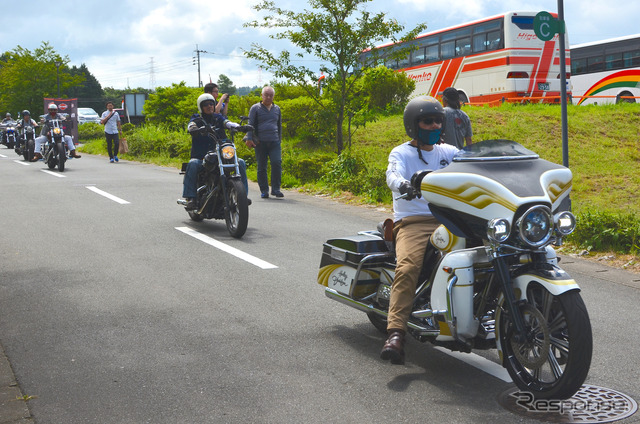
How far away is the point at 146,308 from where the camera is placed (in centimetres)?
595

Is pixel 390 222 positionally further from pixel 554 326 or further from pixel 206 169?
pixel 206 169

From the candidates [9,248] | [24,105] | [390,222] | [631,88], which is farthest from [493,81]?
[24,105]

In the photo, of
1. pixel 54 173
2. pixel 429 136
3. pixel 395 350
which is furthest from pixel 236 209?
pixel 54 173

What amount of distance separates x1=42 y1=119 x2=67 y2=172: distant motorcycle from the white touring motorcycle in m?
16.6

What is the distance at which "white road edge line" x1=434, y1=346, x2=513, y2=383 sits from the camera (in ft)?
14.2

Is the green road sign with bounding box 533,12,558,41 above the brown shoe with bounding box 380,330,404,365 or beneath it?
above

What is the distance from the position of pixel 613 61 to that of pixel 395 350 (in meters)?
28.2

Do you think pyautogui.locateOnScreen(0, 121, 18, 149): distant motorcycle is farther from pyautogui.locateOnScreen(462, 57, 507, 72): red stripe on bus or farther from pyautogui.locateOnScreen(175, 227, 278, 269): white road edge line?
pyautogui.locateOnScreen(175, 227, 278, 269): white road edge line

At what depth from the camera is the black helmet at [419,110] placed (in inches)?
178

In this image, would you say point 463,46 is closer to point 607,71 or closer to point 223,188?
point 607,71

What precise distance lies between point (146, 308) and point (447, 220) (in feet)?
9.58

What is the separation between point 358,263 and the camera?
493 centimetres

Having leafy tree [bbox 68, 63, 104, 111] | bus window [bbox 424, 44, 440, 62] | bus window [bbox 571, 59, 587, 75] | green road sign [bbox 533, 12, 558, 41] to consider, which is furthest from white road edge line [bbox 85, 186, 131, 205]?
leafy tree [bbox 68, 63, 104, 111]

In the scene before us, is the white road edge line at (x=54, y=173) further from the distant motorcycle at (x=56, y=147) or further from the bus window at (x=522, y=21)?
the bus window at (x=522, y=21)
